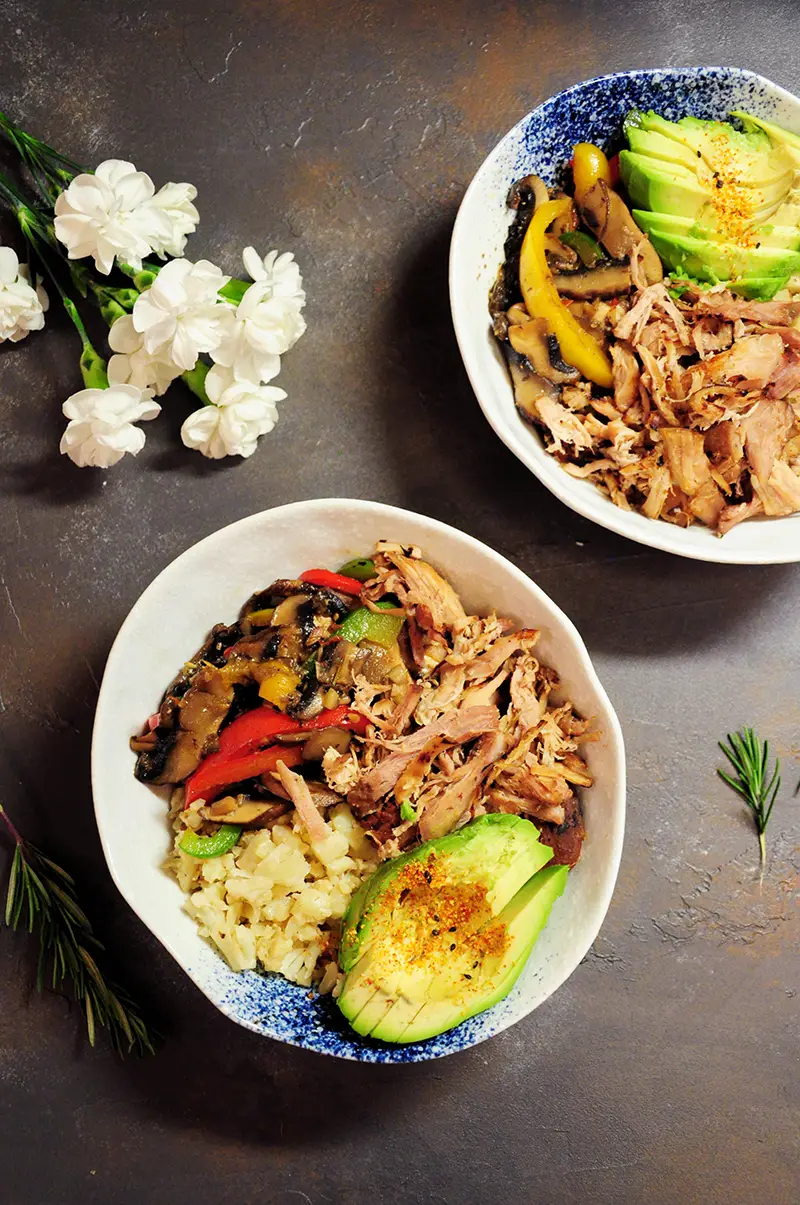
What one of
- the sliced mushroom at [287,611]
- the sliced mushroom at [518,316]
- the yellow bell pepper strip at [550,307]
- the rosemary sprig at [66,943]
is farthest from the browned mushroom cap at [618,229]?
the rosemary sprig at [66,943]

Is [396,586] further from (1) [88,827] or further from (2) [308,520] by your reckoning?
(1) [88,827]

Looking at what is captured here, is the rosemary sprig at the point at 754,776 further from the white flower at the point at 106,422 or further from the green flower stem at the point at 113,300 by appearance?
the green flower stem at the point at 113,300

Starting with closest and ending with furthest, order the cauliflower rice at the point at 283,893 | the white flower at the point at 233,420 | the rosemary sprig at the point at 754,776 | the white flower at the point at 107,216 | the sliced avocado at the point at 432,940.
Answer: the sliced avocado at the point at 432,940 → the cauliflower rice at the point at 283,893 → the white flower at the point at 107,216 → the white flower at the point at 233,420 → the rosemary sprig at the point at 754,776

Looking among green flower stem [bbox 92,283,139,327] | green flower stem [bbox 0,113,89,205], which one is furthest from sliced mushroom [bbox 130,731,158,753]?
green flower stem [bbox 0,113,89,205]

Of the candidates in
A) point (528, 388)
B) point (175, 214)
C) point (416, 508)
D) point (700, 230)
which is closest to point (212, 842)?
point (416, 508)

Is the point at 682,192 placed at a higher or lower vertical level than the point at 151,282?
higher

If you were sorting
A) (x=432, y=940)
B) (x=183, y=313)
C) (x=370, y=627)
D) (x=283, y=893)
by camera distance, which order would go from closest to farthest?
(x=432, y=940), (x=283, y=893), (x=370, y=627), (x=183, y=313)

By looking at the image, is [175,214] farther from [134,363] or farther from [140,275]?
[134,363]
